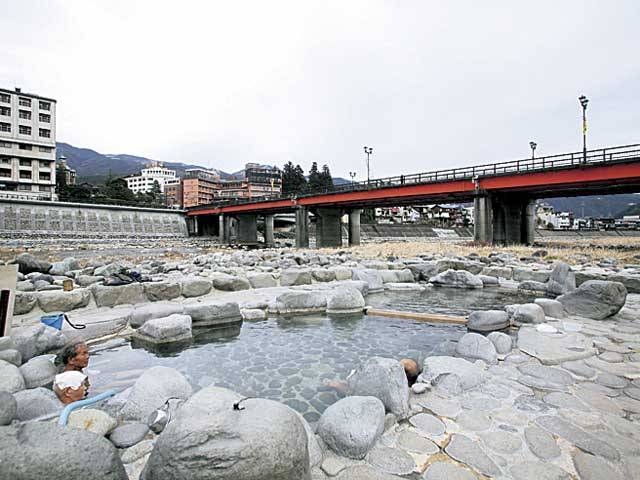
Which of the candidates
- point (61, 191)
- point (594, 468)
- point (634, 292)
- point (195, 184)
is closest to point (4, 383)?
point (594, 468)

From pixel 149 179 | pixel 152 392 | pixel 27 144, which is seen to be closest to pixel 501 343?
pixel 152 392

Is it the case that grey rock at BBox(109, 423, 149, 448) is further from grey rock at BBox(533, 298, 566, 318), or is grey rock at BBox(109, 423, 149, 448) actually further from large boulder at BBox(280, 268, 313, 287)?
large boulder at BBox(280, 268, 313, 287)

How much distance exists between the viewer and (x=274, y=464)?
2.07 metres

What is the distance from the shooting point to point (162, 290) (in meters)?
8.70

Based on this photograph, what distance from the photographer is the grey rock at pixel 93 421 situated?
3045mm

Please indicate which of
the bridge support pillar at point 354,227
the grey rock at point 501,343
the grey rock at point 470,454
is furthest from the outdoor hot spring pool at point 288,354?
the bridge support pillar at point 354,227

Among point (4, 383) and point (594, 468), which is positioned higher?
point (4, 383)

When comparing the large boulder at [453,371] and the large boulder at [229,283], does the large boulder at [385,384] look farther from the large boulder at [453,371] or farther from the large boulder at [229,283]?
the large boulder at [229,283]

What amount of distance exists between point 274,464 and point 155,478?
74 centimetres

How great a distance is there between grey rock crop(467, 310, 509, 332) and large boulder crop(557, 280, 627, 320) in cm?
150

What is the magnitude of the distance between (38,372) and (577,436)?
19.0 ft

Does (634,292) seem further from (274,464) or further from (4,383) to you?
(4,383)

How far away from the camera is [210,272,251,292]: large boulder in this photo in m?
10.0

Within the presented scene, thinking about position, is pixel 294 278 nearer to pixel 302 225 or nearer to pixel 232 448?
pixel 232 448
